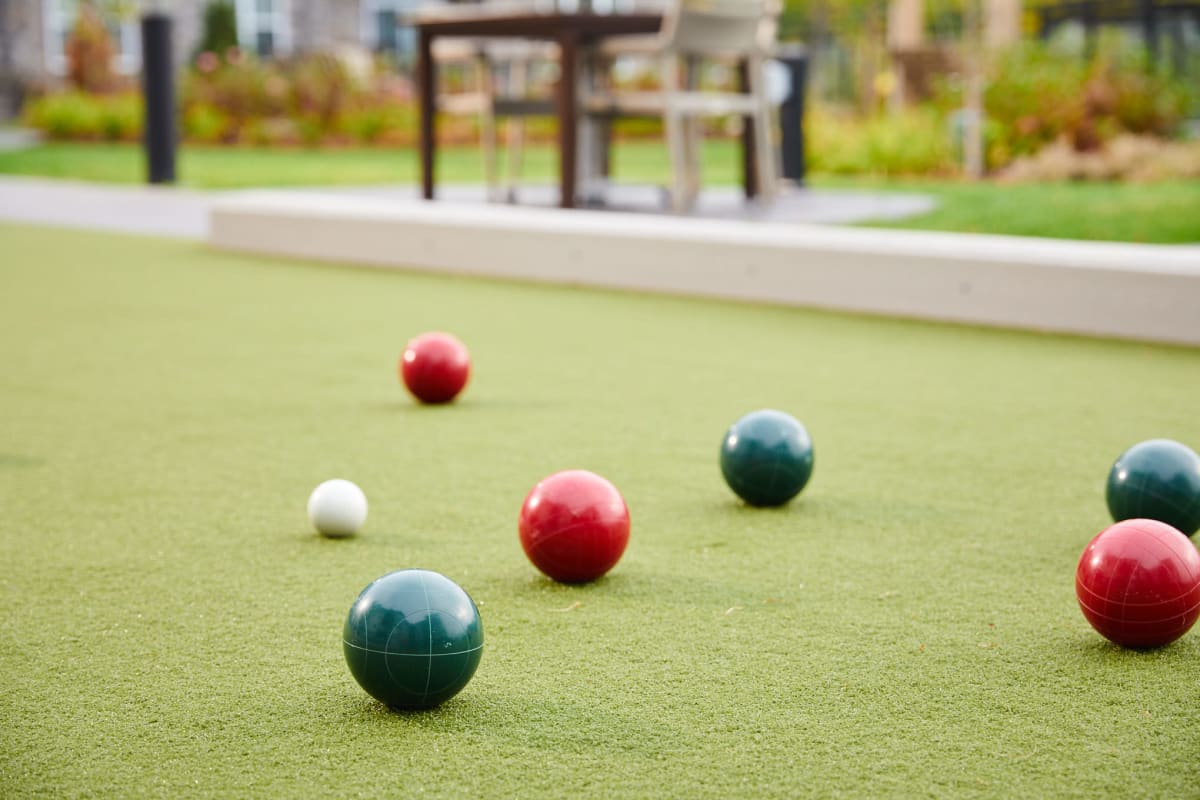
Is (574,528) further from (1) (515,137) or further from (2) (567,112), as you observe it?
(1) (515,137)

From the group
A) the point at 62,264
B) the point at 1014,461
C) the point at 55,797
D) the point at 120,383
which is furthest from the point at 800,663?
the point at 62,264

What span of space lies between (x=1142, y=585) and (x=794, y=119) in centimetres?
1073

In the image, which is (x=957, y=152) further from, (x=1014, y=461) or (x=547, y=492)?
(x=547, y=492)

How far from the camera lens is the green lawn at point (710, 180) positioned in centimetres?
929

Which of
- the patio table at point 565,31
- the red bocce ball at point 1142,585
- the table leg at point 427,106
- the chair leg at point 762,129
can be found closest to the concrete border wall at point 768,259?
the patio table at point 565,31

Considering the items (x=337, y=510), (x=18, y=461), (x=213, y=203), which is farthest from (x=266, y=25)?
(x=337, y=510)

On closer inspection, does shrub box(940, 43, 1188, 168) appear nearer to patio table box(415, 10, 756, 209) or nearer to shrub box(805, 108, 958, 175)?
shrub box(805, 108, 958, 175)

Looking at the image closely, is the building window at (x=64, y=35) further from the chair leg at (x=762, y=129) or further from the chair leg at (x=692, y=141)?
the chair leg at (x=762, y=129)

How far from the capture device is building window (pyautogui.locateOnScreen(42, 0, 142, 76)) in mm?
33938

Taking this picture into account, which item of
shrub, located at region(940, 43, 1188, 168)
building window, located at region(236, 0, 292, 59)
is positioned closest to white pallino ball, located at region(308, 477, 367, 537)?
shrub, located at region(940, 43, 1188, 168)

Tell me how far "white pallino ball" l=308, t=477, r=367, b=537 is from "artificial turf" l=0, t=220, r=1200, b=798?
5 centimetres

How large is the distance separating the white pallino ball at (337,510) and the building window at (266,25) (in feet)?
112

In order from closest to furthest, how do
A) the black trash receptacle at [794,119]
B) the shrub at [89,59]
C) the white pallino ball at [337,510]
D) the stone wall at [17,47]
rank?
the white pallino ball at [337,510] → the black trash receptacle at [794,119] → the shrub at [89,59] → the stone wall at [17,47]

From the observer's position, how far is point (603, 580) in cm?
341
